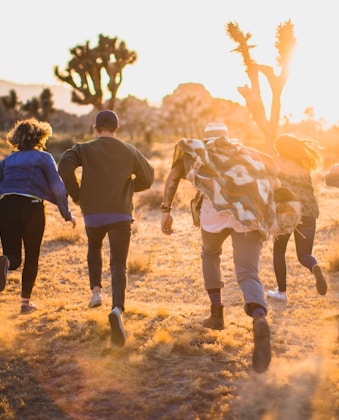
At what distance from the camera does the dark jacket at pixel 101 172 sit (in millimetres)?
4016

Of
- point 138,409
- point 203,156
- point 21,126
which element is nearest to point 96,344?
point 138,409

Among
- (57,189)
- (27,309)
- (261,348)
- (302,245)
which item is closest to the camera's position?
(261,348)

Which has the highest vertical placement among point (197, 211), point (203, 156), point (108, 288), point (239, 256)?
point (203, 156)

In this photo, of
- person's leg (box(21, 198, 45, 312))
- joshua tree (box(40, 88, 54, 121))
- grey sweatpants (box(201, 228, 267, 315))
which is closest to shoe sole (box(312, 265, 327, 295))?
grey sweatpants (box(201, 228, 267, 315))

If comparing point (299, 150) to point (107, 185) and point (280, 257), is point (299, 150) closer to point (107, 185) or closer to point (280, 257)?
point (280, 257)

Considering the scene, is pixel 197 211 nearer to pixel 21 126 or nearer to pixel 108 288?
pixel 21 126

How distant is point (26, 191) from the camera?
4.62 metres

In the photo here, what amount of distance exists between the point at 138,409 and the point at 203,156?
5.90 feet

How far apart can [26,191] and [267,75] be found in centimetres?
1015

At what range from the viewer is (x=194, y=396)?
10.2ft

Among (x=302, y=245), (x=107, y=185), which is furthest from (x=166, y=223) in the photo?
(x=302, y=245)

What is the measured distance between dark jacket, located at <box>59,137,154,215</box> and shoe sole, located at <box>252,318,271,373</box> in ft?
A: 4.90

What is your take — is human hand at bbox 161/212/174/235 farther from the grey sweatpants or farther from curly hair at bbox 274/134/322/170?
curly hair at bbox 274/134/322/170

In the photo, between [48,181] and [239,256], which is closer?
[239,256]
